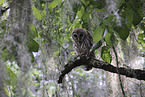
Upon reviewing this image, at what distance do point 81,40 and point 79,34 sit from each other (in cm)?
5

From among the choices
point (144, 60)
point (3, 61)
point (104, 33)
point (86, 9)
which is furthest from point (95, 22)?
point (3, 61)

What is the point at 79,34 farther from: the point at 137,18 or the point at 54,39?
the point at 137,18

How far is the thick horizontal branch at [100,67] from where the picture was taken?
715 mm

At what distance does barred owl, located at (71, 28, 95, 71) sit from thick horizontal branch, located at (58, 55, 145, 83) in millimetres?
85

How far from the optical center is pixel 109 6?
61cm

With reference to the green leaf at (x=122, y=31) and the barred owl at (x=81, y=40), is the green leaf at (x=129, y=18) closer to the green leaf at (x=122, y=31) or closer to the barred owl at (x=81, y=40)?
the green leaf at (x=122, y=31)

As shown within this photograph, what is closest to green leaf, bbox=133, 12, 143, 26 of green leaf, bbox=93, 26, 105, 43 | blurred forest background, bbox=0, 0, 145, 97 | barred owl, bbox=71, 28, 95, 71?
blurred forest background, bbox=0, 0, 145, 97

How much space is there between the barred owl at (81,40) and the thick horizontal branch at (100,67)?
8 centimetres

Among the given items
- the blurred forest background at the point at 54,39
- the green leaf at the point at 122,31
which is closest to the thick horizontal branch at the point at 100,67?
the blurred forest background at the point at 54,39

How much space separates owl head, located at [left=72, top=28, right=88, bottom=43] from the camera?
1019mm

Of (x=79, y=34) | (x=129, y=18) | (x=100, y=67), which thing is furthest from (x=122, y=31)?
(x=79, y=34)

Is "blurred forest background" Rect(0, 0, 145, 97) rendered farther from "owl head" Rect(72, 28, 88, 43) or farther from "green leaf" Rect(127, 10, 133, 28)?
"owl head" Rect(72, 28, 88, 43)

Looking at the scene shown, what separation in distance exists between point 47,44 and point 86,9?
1.00 ft

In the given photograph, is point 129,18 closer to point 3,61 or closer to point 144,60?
point 144,60
